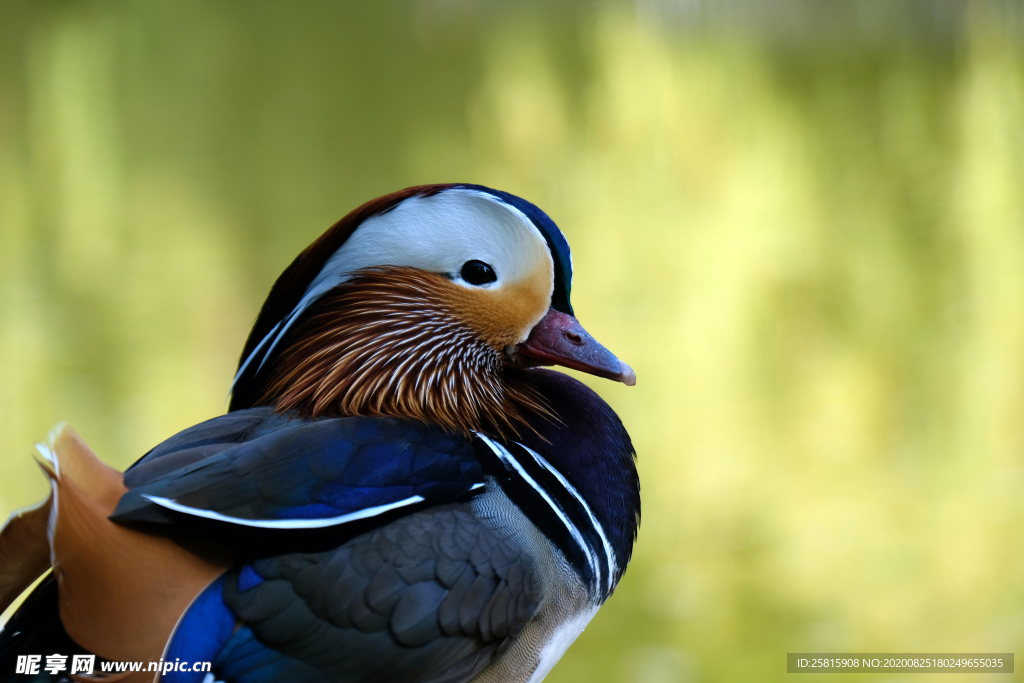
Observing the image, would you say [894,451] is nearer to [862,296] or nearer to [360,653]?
[862,296]

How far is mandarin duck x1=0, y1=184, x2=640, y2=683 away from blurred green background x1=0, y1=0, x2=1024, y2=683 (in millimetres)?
593

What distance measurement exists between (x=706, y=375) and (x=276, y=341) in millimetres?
1074

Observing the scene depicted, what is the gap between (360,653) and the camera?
1.49 feet

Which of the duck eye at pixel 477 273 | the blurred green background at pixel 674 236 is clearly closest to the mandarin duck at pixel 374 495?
the duck eye at pixel 477 273

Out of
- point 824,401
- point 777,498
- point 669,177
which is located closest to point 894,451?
point 824,401

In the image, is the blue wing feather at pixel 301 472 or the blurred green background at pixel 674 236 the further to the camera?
the blurred green background at pixel 674 236

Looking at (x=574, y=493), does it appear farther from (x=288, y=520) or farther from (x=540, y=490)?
(x=288, y=520)

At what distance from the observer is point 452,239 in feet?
1.73

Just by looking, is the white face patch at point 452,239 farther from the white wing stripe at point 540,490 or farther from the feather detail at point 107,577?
the feather detail at point 107,577

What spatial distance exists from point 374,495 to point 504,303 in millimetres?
149

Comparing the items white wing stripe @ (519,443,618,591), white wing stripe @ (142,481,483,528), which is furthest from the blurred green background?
white wing stripe @ (142,481,483,528)

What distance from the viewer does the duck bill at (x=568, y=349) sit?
0.55 m

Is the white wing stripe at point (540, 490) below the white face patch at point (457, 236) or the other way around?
below

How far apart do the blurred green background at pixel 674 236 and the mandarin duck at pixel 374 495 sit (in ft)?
1.95
